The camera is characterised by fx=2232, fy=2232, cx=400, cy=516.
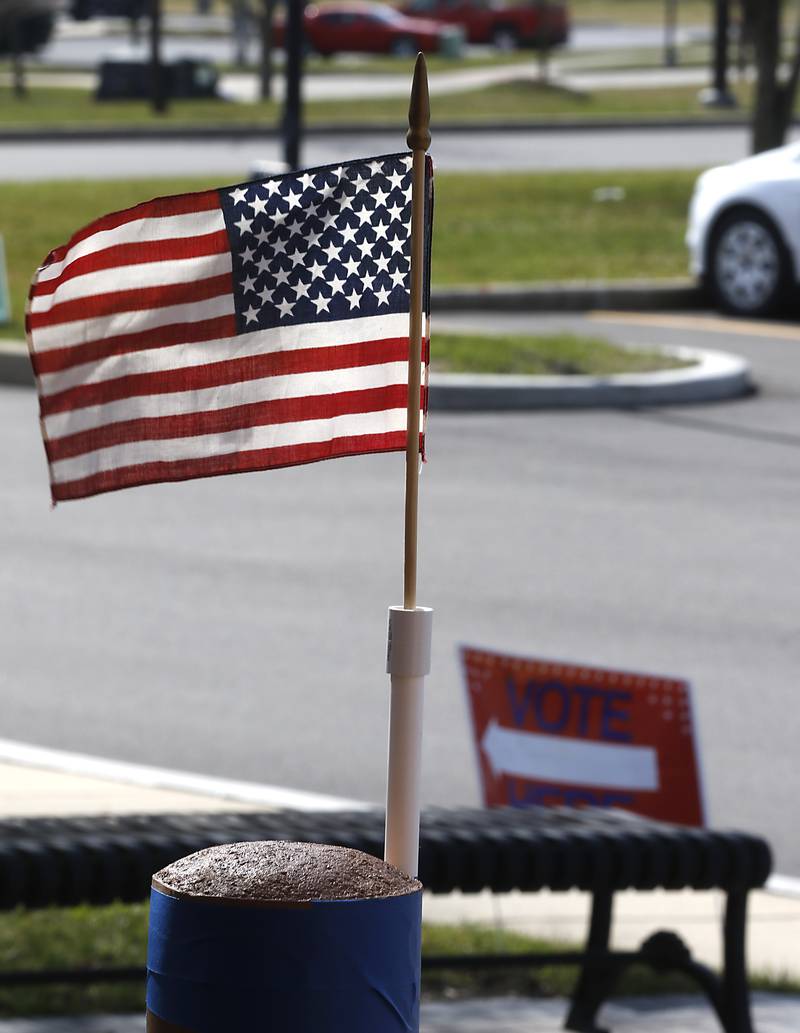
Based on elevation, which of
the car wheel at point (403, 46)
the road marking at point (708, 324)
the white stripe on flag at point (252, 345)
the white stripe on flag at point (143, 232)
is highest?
the white stripe on flag at point (143, 232)

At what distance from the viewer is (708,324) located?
17.4m

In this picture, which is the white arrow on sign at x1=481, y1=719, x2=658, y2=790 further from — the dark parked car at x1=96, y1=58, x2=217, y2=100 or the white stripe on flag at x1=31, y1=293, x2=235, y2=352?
the dark parked car at x1=96, y1=58, x2=217, y2=100

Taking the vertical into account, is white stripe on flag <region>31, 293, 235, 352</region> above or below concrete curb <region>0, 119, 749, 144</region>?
above

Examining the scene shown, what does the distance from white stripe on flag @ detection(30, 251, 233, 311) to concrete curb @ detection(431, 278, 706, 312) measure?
44.5 feet

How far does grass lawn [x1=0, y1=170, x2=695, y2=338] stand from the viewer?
18.8 meters

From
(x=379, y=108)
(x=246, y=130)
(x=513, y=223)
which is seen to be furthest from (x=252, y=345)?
(x=379, y=108)

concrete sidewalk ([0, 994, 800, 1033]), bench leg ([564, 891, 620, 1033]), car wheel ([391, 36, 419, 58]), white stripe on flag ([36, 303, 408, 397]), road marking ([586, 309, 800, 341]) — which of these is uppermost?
white stripe on flag ([36, 303, 408, 397])

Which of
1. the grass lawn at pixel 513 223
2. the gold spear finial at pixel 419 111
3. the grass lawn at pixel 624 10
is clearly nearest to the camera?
the gold spear finial at pixel 419 111

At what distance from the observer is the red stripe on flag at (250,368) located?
12.3 feet

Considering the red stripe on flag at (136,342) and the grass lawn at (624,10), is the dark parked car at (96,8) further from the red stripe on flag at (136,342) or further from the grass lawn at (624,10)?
the red stripe on flag at (136,342)

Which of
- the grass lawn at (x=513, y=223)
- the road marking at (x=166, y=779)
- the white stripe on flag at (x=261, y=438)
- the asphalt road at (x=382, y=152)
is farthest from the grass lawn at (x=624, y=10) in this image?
the white stripe on flag at (x=261, y=438)

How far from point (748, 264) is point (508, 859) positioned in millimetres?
13093

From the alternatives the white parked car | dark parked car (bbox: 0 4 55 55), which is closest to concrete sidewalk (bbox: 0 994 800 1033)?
the white parked car

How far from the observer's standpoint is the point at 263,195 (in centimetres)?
377
